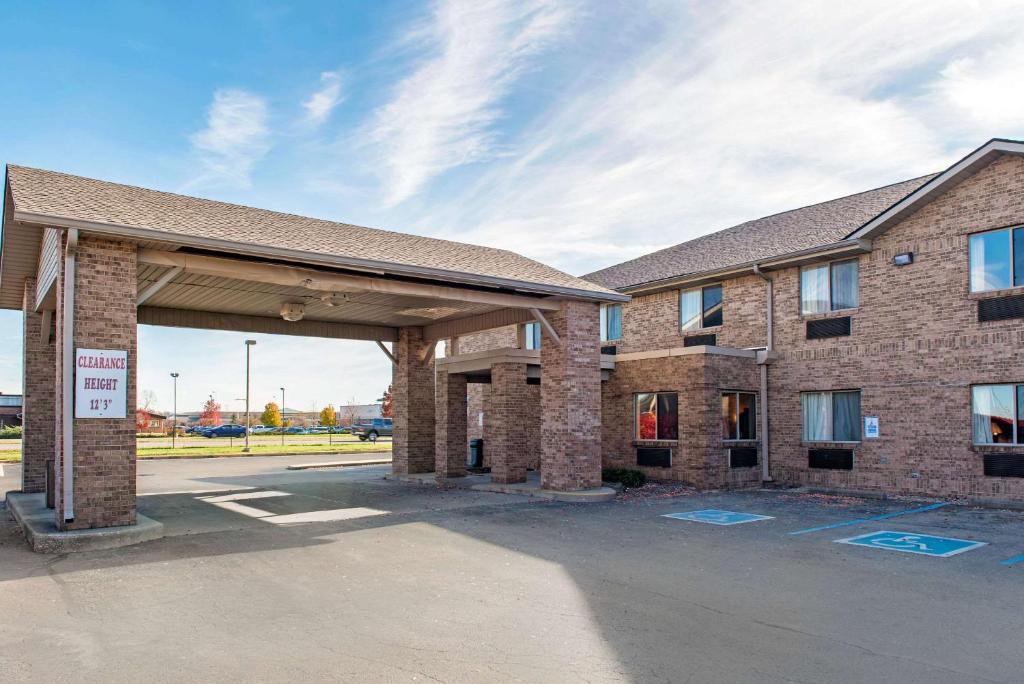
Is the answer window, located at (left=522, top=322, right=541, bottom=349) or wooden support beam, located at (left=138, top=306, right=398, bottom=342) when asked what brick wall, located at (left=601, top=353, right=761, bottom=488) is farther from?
window, located at (left=522, top=322, right=541, bottom=349)

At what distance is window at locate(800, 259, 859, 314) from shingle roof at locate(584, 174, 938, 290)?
643 mm

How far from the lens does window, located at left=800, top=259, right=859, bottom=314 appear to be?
1764 centimetres

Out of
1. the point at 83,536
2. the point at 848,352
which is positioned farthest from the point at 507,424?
the point at 83,536

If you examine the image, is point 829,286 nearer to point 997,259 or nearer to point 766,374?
point 766,374

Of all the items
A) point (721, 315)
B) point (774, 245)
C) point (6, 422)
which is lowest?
point (6, 422)

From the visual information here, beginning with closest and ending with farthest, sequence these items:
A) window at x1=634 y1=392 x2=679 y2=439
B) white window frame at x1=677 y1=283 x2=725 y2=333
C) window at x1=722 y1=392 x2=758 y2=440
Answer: window at x1=722 y1=392 x2=758 y2=440 < window at x1=634 y1=392 x2=679 y2=439 < white window frame at x1=677 y1=283 x2=725 y2=333

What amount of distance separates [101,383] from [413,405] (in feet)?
37.2

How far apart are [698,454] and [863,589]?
976 cm

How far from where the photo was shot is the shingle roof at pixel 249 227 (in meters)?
11.1

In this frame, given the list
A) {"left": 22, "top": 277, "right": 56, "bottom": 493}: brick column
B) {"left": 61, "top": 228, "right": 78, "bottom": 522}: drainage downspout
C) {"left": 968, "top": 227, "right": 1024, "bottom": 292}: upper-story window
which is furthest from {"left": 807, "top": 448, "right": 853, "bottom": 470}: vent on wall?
{"left": 22, "top": 277, "right": 56, "bottom": 493}: brick column

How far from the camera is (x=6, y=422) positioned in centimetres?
7594

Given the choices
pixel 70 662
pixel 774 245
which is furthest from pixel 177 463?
pixel 70 662

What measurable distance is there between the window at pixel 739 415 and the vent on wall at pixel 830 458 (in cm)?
149

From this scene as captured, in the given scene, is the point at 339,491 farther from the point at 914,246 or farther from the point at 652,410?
the point at 914,246
